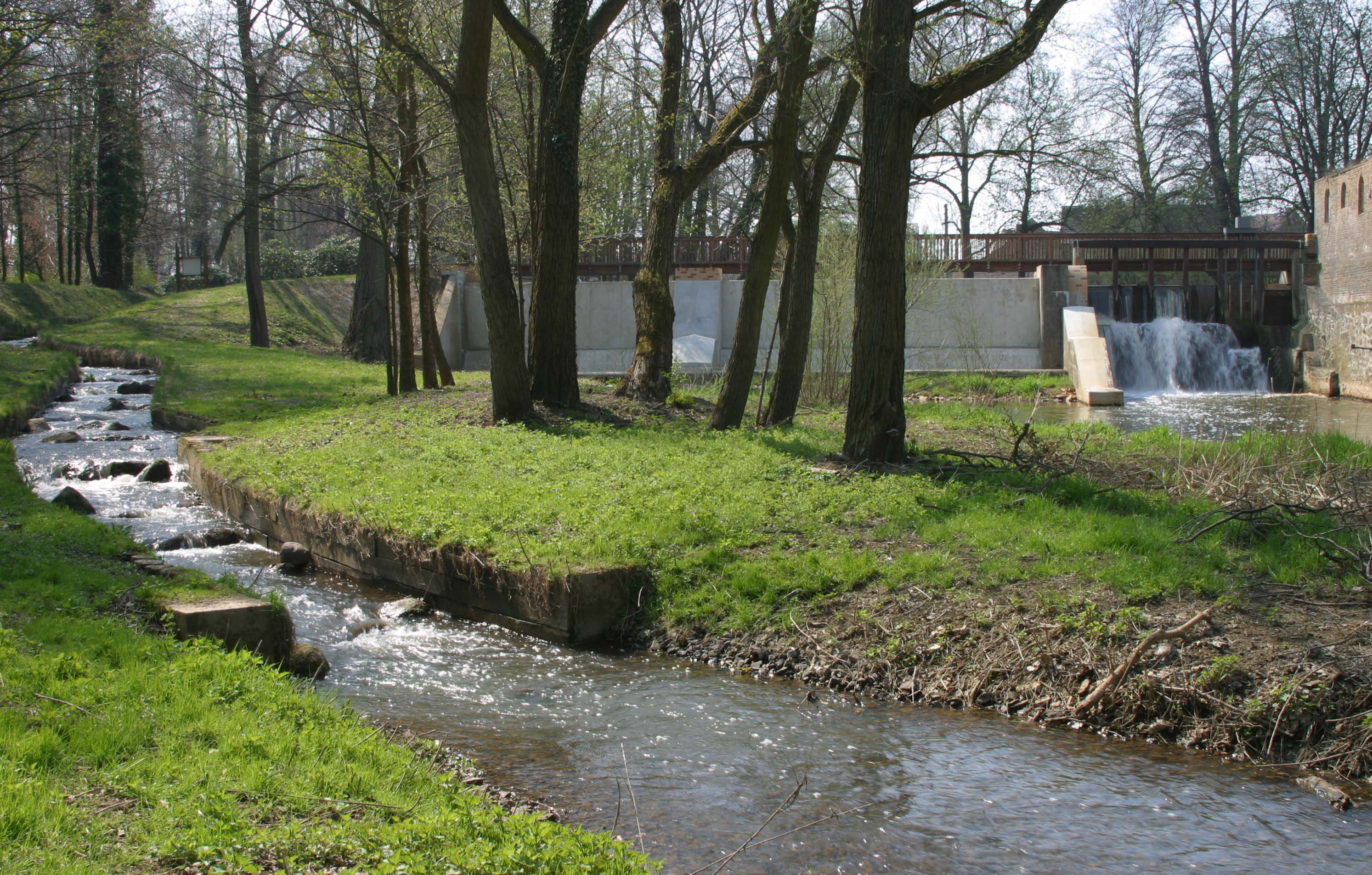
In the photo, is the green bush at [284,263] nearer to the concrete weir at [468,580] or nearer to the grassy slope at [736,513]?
the grassy slope at [736,513]

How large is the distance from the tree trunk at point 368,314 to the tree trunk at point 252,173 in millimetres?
Result: 2465

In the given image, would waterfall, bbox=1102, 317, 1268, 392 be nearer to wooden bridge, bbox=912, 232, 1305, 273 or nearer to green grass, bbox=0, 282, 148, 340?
wooden bridge, bbox=912, 232, 1305, 273

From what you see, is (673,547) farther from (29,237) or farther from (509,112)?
(29,237)

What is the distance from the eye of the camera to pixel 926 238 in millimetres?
22281

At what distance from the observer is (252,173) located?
74.8 ft

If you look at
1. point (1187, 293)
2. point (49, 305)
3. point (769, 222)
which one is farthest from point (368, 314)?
point (1187, 293)

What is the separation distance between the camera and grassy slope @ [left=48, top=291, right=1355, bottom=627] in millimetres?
6539

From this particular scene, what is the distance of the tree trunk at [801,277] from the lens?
12.7m

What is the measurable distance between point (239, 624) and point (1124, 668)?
476 centimetres

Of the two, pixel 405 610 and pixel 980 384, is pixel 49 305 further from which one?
pixel 405 610

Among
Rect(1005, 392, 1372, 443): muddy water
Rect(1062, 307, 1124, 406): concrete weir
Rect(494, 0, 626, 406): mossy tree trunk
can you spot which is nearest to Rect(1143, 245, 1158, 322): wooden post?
Rect(1062, 307, 1124, 406): concrete weir

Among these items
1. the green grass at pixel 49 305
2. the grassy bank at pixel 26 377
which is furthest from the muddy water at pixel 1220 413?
the green grass at pixel 49 305

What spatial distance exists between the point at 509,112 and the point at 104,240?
24250 mm

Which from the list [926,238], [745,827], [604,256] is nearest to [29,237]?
[604,256]
